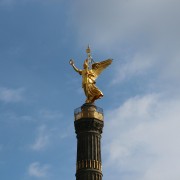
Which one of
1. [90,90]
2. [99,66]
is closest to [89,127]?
[90,90]

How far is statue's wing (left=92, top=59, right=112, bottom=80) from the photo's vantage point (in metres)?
66.2

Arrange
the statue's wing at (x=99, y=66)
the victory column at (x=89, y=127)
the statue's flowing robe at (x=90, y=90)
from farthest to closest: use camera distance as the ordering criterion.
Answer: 1. the statue's wing at (x=99, y=66)
2. the statue's flowing robe at (x=90, y=90)
3. the victory column at (x=89, y=127)

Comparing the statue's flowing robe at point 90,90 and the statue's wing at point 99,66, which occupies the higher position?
the statue's wing at point 99,66

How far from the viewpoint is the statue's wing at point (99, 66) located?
66.2m

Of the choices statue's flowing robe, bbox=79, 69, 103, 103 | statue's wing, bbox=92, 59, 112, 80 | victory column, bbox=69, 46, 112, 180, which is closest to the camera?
victory column, bbox=69, 46, 112, 180

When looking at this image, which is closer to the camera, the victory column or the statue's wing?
the victory column

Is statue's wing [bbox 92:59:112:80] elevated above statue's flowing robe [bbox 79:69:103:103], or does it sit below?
→ above

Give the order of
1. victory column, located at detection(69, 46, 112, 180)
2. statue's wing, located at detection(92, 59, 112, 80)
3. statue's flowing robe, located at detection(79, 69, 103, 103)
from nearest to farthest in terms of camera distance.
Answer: victory column, located at detection(69, 46, 112, 180) < statue's flowing robe, located at detection(79, 69, 103, 103) < statue's wing, located at detection(92, 59, 112, 80)

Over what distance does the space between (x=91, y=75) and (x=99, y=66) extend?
243 cm

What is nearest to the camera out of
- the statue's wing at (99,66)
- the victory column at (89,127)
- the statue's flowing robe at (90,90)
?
the victory column at (89,127)

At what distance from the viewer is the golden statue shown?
63781 millimetres

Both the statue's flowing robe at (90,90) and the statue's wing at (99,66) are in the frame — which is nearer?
the statue's flowing robe at (90,90)

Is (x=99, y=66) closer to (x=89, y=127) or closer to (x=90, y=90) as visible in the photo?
(x=90, y=90)

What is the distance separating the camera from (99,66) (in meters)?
66.8
